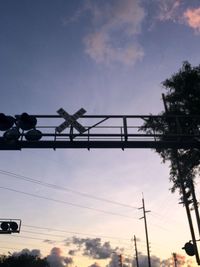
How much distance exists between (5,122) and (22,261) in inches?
2905

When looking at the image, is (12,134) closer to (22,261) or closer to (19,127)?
(19,127)

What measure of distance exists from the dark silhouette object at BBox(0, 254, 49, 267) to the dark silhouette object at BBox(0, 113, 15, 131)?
230ft

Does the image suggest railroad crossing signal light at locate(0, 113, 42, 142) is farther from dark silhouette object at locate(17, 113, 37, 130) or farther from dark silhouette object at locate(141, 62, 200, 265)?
dark silhouette object at locate(141, 62, 200, 265)

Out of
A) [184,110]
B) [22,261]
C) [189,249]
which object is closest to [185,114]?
[184,110]

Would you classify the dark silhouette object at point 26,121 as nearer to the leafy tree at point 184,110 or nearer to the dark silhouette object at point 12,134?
the dark silhouette object at point 12,134

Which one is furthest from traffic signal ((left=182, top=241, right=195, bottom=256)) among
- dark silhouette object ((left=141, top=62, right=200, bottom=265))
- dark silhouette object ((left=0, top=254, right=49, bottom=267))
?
dark silhouette object ((left=0, top=254, right=49, bottom=267))

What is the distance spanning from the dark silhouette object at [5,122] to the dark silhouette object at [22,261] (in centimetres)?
7021

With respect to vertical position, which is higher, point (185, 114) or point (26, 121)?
point (185, 114)

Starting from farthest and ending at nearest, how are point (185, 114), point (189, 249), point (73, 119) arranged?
1. point (185, 114)
2. point (189, 249)
3. point (73, 119)

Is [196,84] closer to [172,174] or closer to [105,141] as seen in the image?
[172,174]

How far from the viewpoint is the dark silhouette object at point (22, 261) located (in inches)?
3028

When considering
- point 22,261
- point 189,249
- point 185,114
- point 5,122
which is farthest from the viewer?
point 22,261

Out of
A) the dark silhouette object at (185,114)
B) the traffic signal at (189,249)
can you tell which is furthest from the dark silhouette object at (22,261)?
the traffic signal at (189,249)

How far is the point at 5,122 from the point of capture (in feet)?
46.4
